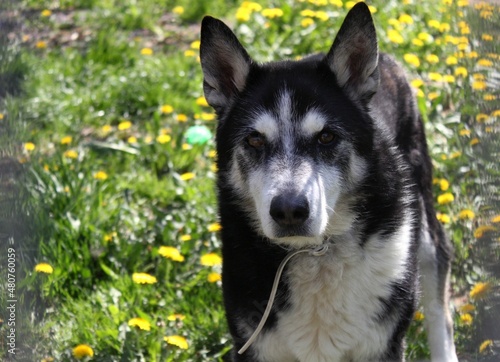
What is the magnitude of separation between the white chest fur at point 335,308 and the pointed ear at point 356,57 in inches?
27.8

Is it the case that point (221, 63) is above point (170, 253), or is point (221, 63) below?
above

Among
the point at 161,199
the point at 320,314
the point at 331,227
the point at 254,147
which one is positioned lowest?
the point at 161,199

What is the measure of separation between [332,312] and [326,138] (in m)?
0.77

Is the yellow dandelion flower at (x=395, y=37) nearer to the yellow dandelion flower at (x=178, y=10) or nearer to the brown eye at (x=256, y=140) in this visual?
the yellow dandelion flower at (x=178, y=10)

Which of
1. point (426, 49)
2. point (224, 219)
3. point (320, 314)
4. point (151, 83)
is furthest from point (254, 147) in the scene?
point (426, 49)

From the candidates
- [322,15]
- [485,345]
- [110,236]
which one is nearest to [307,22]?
[322,15]

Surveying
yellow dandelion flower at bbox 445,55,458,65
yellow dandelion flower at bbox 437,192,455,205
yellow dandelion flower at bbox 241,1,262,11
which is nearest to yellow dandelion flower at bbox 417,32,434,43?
yellow dandelion flower at bbox 445,55,458,65

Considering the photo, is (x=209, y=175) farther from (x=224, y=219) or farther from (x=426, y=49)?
(x=426, y=49)

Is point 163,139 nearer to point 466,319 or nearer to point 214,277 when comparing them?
point 214,277

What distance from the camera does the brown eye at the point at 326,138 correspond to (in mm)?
3571

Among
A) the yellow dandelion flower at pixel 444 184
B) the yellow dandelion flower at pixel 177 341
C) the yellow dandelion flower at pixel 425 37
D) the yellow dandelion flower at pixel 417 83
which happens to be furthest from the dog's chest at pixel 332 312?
the yellow dandelion flower at pixel 425 37

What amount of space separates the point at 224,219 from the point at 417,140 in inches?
52.6

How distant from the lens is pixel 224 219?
3.88 m

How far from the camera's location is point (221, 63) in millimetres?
3912
